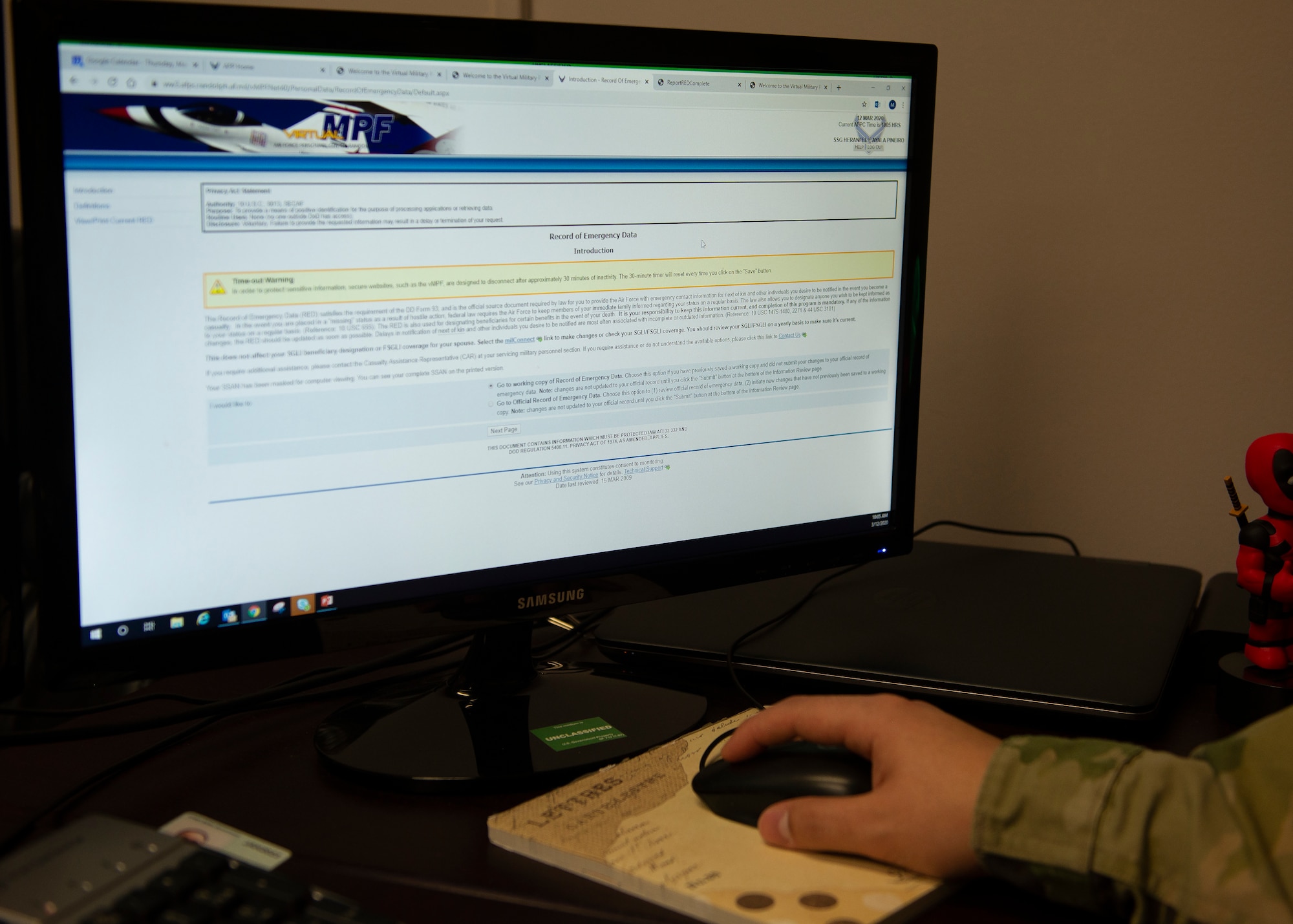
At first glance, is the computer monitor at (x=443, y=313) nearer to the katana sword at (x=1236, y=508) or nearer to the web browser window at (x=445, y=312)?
the web browser window at (x=445, y=312)

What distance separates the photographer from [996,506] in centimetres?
108

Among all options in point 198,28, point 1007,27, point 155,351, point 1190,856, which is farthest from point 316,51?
point 1007,27

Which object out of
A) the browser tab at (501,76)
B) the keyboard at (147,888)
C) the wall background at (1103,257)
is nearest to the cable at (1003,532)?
the wall background at (1103,257)

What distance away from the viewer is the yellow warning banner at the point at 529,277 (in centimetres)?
55

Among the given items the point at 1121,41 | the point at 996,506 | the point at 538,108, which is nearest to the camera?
the point at 538,108

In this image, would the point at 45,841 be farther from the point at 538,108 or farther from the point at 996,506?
the point at 996,506

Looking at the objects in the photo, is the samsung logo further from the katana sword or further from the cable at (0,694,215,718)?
the katana sword

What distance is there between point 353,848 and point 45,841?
14cm

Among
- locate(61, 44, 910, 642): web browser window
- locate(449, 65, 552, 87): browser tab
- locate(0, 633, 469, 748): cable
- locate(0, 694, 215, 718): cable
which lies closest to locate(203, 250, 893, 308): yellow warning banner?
locate(61, 44, 910, 642): web browser window

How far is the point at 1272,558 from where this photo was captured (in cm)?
67

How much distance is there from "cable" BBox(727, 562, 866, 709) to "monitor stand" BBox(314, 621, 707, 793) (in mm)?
33

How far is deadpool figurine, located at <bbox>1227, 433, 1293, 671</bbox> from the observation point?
666 millimetres

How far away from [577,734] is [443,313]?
0.27m

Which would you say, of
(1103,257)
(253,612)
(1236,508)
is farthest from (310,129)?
(1103,257)
